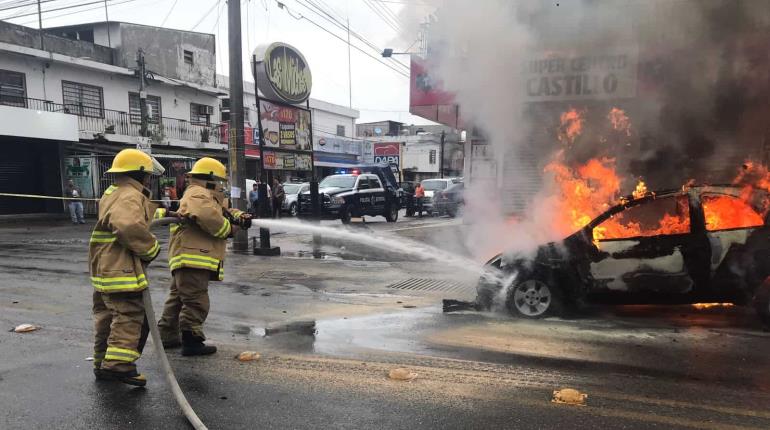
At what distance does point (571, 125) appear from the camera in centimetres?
891

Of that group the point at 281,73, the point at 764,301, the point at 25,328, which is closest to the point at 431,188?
the point at 281,73

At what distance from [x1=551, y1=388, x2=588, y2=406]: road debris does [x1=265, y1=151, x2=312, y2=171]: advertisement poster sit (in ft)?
31.7

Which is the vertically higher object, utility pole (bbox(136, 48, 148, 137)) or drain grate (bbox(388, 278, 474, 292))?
utility pole (bbox(136, 48, 148, 137))

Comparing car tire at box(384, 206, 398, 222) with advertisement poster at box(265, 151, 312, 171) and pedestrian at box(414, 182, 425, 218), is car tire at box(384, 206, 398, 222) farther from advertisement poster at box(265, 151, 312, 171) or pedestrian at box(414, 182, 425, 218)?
advertisement poster at box(265, 151, 312, 171)

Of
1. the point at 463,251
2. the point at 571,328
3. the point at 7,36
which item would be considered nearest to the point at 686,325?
the point at 571,328

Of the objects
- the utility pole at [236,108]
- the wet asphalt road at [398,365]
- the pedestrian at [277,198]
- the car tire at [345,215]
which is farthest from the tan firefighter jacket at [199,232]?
the pedestrian at [277,198]

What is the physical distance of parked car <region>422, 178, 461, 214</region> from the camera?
23.8 metres

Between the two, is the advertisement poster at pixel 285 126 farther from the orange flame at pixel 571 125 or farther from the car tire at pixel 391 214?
the car tire at pixel 391 214

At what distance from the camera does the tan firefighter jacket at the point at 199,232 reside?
430 centimetres

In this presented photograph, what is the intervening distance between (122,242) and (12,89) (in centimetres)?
2081

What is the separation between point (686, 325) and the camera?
5504 millimetres

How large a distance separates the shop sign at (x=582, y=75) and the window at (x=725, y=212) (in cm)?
293

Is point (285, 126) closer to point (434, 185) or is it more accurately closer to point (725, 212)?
point (725, 212)

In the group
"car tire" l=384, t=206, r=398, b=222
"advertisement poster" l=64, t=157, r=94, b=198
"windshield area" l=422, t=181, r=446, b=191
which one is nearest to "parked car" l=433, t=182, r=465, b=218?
"windshield area" l=422, t=181, r=446, b=191
